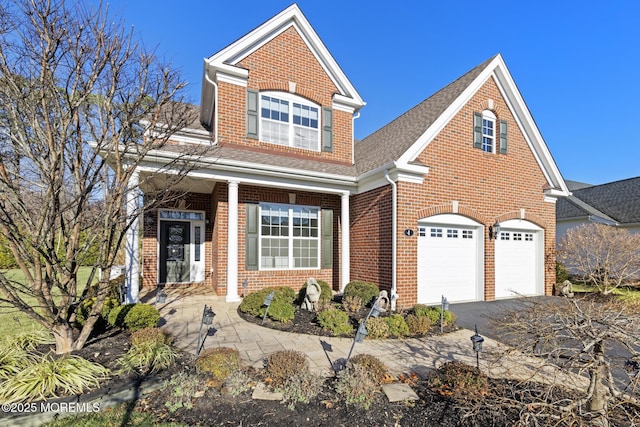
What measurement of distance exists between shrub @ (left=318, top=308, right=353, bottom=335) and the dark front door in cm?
625

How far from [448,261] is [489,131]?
4607 mm

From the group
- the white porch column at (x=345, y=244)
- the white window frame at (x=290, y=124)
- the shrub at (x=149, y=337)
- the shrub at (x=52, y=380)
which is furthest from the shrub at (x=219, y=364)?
the white window frame at (x=290, y=124)

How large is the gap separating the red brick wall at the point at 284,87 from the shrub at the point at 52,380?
6509 millimetres

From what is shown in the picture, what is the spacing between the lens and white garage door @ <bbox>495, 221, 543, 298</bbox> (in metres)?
9.74

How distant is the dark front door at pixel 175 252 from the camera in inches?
394

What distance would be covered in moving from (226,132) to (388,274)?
625 cm

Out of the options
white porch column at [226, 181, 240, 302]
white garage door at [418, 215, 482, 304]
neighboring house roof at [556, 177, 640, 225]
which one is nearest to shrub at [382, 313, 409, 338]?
white garage door at [418, 215, 482, 304]

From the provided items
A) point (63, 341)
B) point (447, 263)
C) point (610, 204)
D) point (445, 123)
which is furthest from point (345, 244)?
point (610, 204)

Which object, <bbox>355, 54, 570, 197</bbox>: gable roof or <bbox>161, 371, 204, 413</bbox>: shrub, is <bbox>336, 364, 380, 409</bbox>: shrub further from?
<bbox>355, 54, 570, 197</bbox>: gable roof

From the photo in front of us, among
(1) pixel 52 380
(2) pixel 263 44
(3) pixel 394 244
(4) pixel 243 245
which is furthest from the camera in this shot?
(2) pixel 263 44

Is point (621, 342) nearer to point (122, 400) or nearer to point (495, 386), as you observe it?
point (495, 386)

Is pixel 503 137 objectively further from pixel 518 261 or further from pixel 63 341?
pixel 63 341

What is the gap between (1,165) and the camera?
12.8 ft

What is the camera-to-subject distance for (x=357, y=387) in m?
3.40
